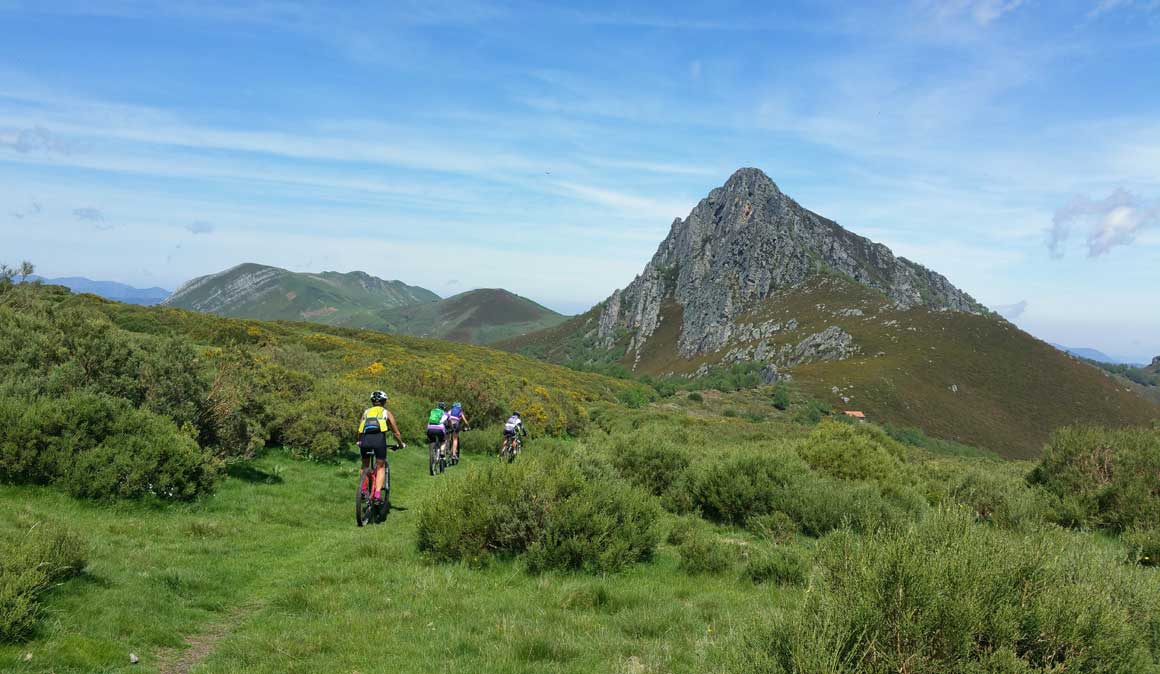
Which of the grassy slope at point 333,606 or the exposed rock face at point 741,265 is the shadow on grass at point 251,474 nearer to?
the grassy slope at point 333,606

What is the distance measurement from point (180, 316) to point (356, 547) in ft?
151

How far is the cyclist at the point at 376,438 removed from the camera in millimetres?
11148

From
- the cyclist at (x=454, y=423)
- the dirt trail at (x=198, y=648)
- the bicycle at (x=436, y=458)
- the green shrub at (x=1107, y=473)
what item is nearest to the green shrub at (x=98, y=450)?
the dirt trail at (x=198, y=648)

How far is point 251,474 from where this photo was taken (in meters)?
13.5

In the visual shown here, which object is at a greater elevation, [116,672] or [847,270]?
[847,270]

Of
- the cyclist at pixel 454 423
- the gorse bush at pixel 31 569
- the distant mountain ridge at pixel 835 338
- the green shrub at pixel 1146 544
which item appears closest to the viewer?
the gorse bush at pixel 31 569

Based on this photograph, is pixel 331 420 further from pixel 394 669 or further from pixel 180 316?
pixel 180 316

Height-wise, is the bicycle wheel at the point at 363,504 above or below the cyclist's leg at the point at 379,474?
below

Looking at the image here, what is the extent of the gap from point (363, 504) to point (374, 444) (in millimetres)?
1453

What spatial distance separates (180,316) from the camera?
150ft

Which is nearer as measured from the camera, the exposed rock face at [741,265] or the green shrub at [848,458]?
the green shrub at [848,458]

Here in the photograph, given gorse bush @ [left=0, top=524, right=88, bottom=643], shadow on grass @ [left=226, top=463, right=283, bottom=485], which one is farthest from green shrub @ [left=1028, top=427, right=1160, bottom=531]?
shadow on grass @ [left=226, top=463, right=283, bottom=485]

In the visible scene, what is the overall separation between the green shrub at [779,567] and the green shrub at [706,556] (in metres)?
0.34

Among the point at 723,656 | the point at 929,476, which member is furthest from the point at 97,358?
the point at 929,476
